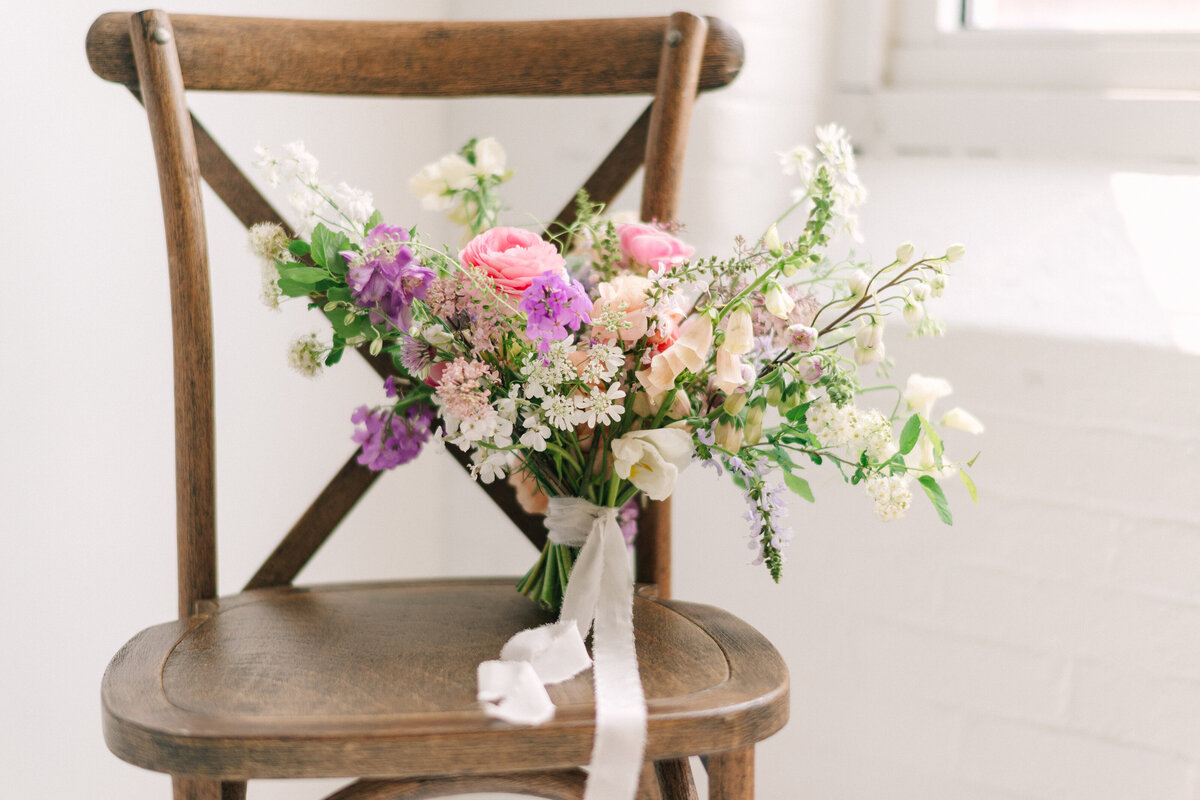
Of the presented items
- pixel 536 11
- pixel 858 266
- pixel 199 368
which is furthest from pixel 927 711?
pixel 536 11

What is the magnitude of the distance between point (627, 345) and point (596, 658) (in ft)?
0.71

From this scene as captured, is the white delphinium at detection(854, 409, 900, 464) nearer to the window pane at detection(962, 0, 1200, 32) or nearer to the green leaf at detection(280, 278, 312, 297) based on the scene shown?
the green leaf at detection(280, 278, 312, 297)

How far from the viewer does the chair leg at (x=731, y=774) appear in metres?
0.75

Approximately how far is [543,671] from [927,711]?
694 mm

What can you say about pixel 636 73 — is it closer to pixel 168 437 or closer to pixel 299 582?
pixel 168 437

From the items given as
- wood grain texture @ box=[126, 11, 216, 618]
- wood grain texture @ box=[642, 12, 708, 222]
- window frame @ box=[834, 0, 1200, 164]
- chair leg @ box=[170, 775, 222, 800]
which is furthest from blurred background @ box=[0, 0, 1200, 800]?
chair leg @ box=[170, 775, 222, 800]

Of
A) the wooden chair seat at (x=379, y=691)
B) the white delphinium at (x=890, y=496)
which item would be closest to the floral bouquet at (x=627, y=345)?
the white delphinium at (x=890, y=496)

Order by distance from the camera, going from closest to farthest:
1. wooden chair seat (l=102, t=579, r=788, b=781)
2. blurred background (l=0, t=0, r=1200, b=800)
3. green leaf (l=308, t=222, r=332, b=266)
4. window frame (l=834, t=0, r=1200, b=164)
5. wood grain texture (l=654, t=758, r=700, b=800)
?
wooden chair seat (l=102, t=579, r=788, b=781) < green leaf (l=308, t=222, r=332, b=266) < wood grain texture (l=654, t=758, r=700, b=800) < blurred background (l=0, t=0, r=1200, b=800) < window frame (l=834, t=0, r=1200, b=164)

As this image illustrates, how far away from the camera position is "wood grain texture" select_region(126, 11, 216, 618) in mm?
923

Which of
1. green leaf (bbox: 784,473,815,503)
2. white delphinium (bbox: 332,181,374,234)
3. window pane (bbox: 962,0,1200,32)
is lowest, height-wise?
green leaf (bbox: 784,473,815,503)

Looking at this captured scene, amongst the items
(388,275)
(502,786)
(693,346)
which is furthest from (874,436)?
(502,786)

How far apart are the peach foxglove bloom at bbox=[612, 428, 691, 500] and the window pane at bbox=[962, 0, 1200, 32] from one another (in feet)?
3.02

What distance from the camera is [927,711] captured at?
1.28 m

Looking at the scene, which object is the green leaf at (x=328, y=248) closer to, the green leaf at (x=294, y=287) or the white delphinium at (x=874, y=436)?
the green leaf at (x=294, y=287)
